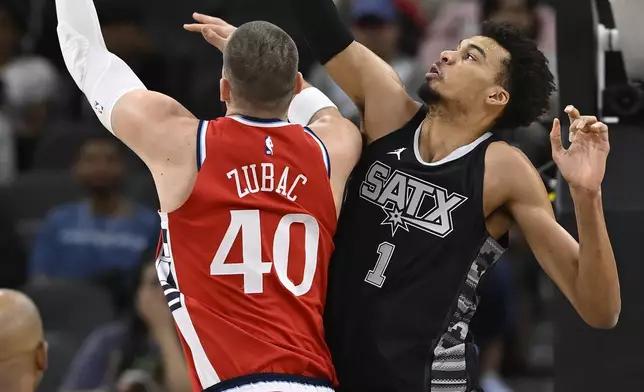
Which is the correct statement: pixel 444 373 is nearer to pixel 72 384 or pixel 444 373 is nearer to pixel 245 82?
pixel 245 82

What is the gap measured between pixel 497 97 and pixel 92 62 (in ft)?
4.32

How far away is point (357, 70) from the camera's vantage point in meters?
4.08

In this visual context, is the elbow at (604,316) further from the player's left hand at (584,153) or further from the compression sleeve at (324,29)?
the compression sleeve at (324,29)

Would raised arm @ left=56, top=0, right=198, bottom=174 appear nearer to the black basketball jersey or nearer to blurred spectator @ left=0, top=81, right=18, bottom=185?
the black basketball jersey

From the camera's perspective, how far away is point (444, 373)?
396cm

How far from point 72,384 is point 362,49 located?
11.1 feet

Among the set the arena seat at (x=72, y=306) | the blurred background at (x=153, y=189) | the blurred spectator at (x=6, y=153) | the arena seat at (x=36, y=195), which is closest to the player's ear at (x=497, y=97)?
the blurred background at (x=153, y=189)

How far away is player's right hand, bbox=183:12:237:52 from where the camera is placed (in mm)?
4098

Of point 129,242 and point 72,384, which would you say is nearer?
point 72,384

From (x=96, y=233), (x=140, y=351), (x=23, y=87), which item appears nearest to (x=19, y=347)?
(x=140, y=351)

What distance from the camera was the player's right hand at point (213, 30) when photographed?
4098 mm

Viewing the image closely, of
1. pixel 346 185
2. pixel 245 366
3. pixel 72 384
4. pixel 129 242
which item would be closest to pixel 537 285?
pixel 129 242

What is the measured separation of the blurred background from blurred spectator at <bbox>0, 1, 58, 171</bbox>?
0.04ft

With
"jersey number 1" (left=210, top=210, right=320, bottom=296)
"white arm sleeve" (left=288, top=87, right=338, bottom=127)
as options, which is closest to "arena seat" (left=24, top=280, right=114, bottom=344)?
"white arm sleeve" (left=288, top=87, right=338, bottom=127)
